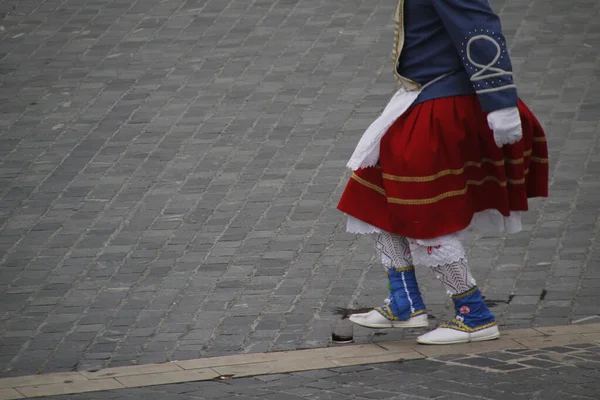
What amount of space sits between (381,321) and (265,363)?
612 mm

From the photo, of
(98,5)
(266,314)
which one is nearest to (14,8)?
(98,5)

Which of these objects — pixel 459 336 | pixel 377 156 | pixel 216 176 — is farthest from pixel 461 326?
pixel 216 176

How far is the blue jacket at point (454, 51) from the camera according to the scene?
4.83 meters

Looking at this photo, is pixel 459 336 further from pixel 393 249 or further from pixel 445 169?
pixel 445 169

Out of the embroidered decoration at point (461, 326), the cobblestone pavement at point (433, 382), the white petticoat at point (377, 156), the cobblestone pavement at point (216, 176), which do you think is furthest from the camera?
the cobblestone pavement at point (216, 176)

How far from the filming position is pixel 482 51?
4.83 meters

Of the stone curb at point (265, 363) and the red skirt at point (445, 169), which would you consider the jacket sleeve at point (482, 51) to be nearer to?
the red skirt at point (445, 169)

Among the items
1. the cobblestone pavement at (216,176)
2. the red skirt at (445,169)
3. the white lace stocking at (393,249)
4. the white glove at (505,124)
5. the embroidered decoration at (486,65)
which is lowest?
the cobblestone pavement at (216,176)

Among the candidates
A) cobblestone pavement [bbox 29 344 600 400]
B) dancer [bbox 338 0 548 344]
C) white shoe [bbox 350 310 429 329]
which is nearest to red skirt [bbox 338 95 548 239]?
dancer [bbox 338 0 548 344]

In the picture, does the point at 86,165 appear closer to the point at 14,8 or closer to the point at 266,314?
the point at 266,314

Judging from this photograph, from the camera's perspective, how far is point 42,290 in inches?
238

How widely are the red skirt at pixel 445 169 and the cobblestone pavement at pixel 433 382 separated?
586 mm

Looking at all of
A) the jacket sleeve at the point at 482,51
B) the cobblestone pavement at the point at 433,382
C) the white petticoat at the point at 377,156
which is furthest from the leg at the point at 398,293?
the jacket sleeve at the point at 482,51

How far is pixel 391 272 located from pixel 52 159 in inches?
132
